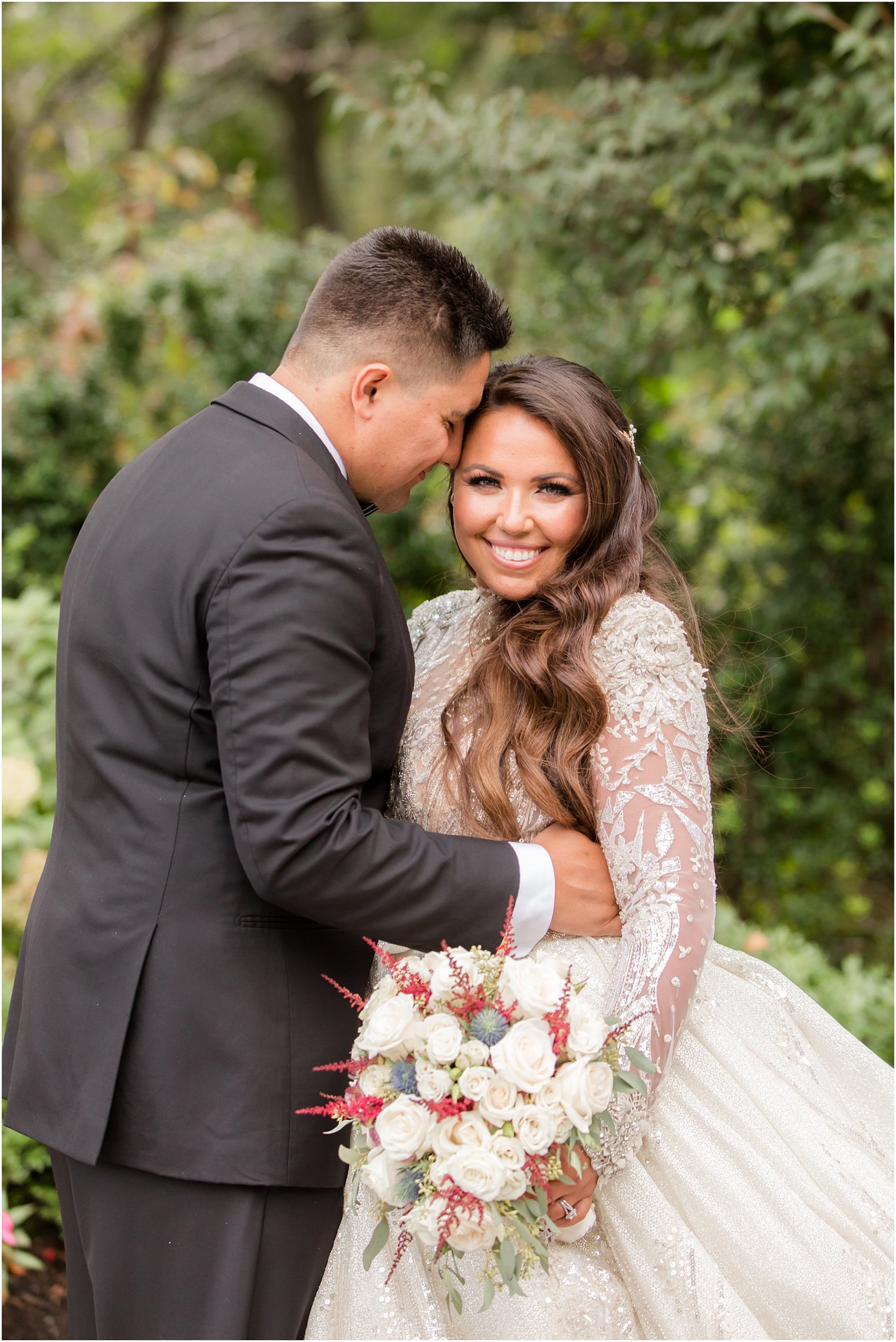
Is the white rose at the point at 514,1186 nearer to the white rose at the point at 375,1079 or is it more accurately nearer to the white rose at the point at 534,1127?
the white rose at the point at 534,1127

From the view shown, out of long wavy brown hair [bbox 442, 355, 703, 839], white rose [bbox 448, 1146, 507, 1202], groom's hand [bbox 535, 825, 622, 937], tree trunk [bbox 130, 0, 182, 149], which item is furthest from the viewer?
tree trunk [bbox 130, 0, 182, 149]

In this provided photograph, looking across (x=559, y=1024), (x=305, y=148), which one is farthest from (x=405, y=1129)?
(x=305, y=148)

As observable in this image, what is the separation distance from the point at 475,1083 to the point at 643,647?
1026 millimetres

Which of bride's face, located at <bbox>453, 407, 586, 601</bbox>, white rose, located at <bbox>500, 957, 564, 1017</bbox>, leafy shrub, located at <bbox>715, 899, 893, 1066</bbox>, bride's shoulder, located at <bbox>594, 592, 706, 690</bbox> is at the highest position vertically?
bride's face, located at <bbox>453, 407, 586, 601</bbox>

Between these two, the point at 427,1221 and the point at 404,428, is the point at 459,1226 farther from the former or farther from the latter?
the point at 404,428

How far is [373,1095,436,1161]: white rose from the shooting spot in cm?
166

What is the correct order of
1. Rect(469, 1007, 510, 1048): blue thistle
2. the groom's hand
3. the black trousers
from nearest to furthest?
Rect(469, 1007, 510, 1048): blue thistle
the black trousers
the groom's hand

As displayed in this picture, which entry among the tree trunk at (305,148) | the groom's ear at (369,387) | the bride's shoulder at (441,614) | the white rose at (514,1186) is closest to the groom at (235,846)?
the groom's ear at (369,387)

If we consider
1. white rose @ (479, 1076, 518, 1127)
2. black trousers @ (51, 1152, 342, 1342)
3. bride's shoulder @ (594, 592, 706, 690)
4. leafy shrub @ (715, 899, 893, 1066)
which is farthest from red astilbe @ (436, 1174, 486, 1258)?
leafy shrub @ (715, 899, 893, 1066)

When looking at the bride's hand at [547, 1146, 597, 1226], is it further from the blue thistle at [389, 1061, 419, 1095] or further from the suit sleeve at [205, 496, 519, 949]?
the suit sleeve at [205, 496, 519, 949]

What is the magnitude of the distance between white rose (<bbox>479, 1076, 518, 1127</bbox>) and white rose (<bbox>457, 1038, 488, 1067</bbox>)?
1.4 inches

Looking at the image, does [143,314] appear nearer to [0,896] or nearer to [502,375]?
[0,896]

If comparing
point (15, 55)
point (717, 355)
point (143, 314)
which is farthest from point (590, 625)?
point (15, 55)

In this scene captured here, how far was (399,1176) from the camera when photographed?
1720 millimetres
